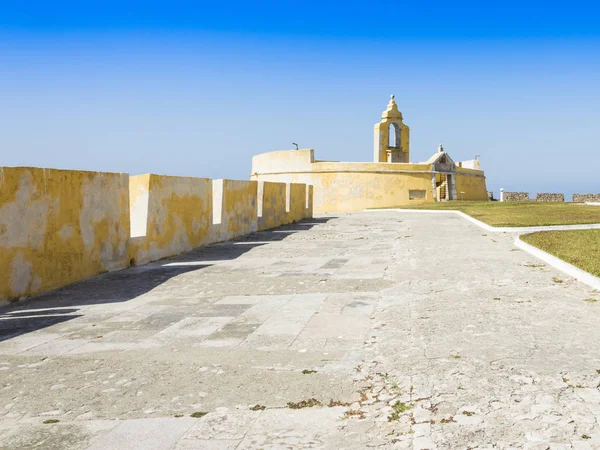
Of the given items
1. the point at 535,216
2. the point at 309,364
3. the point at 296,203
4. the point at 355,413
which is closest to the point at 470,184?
the point at 535,216

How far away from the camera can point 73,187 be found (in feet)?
27.4

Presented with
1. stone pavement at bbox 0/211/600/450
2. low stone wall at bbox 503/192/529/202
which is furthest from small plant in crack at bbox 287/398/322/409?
low stone wall at bbox 503/192/529/202

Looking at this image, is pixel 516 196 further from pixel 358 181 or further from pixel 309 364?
pixel 309 364

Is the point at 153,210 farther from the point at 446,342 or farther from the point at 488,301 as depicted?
the point at 446,342

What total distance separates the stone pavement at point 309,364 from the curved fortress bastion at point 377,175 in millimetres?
29821

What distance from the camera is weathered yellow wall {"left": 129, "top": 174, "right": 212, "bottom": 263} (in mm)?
10477

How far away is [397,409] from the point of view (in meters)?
3.22

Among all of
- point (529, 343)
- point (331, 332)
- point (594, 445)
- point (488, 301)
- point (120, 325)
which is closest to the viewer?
point (594, 445)

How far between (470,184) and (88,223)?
38735mm

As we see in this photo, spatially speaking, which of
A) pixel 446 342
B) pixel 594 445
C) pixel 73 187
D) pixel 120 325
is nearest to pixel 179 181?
pixel 73 187

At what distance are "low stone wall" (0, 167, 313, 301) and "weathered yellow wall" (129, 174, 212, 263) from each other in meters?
0.02

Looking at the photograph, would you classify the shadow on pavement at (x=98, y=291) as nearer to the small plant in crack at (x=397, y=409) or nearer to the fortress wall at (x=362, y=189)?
the small plant in crack at (x=397, y=409)

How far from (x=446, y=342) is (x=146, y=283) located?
16.3ft

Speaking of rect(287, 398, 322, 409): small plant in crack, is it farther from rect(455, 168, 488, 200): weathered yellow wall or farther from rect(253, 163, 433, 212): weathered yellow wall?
rect(455, 168, 488, 200): weathered yellow wall
